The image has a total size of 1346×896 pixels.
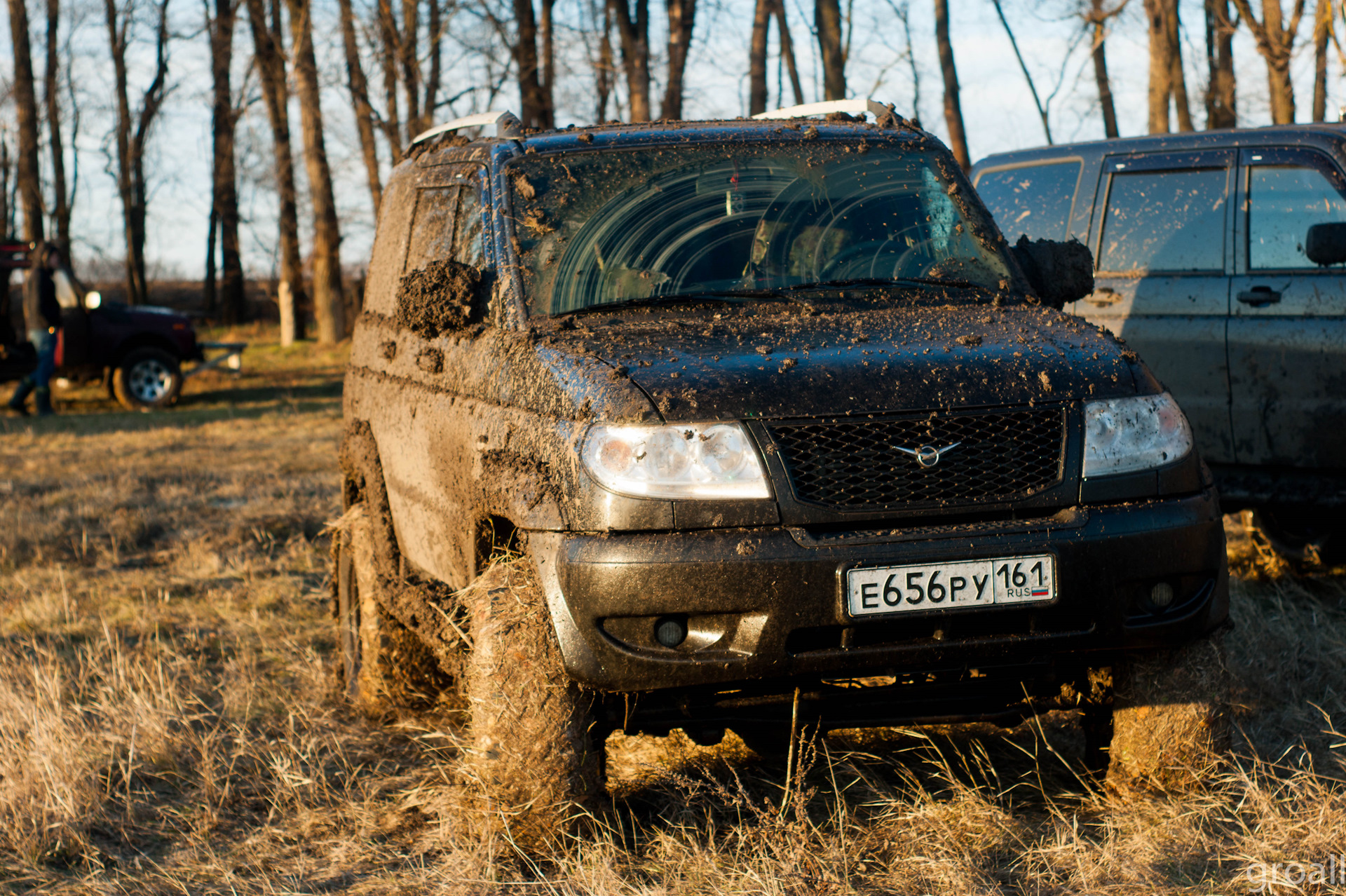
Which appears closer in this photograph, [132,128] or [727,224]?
[727,224]

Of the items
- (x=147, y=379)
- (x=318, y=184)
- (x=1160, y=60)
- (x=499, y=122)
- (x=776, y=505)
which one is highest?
(x=1160, y=60)

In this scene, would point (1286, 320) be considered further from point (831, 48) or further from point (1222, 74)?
→ point (1222, 74)

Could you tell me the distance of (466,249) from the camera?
4.28 m

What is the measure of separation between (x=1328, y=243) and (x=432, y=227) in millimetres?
3510

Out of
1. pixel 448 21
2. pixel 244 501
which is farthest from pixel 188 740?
pixel 448 21

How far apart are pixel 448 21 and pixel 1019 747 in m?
20.9

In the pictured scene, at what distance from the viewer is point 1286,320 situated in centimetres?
579

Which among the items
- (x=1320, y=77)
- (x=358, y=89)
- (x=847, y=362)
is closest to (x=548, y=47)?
(x=358, y=89)

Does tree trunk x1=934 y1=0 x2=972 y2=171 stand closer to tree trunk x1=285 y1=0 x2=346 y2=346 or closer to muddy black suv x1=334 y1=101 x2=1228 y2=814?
tree trunk x1=285 y1=0 x2=346 y2=346

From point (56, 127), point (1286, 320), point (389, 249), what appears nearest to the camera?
point (389, 249)

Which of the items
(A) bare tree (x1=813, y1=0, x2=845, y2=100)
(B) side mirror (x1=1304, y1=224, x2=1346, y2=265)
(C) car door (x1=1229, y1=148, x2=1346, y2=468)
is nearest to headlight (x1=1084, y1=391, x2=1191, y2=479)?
(B) side mirror (x1=1304, y1=224, x2=1346, y2=265)

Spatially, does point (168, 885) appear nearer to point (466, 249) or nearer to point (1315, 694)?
point (466, 249)

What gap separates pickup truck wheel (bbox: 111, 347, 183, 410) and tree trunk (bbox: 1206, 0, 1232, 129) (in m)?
14.5

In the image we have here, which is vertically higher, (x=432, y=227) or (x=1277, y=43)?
(x=1277, y=43)
